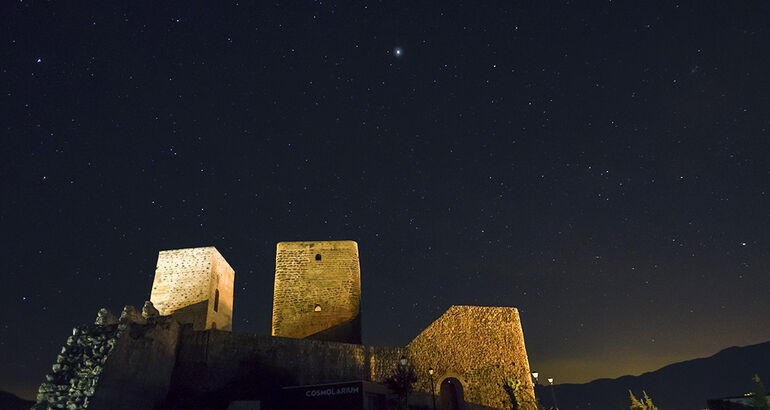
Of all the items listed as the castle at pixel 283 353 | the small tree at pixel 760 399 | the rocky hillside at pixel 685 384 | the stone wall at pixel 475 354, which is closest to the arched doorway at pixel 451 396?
the castle at pixel 283 353

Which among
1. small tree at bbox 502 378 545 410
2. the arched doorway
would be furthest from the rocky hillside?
small tree at bbox 502 378 545 410

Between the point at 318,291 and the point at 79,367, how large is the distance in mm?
12373

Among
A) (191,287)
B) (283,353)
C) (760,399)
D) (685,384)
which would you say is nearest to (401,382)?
(283,353)

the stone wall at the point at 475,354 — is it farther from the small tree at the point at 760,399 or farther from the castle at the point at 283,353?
the small tree at the point at 760,399

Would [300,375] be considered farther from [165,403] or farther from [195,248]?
[195,248]

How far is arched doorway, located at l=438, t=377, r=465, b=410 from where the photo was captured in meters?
18.3

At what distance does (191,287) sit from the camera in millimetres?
22203

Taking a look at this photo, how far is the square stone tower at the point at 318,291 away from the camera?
21984 millimetres

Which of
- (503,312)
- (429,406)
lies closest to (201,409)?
(429,406)

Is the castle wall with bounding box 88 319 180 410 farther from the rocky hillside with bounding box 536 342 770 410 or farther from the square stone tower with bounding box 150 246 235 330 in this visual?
the rocky hillside with bounding box 536 342 770 410

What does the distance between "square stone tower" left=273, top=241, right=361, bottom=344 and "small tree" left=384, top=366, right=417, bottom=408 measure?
4.95m

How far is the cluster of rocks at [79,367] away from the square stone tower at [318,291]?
34.7ft

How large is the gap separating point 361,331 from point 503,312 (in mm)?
7263

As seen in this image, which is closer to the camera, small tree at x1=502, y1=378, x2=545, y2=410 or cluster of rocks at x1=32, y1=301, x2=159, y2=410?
cluster of rocks at x1=32, y1=301, x2=159, y2=410
